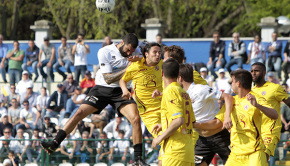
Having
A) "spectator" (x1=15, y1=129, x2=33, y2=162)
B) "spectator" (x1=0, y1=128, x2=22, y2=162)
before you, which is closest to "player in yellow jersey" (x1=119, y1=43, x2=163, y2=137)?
"spectator" (x1=15, y1=129, x2=33, y2=162)

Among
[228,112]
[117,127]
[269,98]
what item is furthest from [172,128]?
[117,127]

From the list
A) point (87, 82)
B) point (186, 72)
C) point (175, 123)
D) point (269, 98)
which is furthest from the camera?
point (87, 82)

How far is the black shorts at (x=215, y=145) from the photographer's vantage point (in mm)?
8391

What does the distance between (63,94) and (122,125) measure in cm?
274

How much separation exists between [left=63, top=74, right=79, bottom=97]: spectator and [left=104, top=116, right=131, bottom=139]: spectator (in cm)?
228

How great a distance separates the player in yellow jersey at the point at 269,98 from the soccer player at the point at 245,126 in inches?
36.7

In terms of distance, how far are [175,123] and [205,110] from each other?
150 centimetres

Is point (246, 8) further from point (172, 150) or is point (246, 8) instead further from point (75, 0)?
point (172, 150)

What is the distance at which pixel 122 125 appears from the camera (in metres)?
14.3

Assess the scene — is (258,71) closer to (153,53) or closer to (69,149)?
(153,53)

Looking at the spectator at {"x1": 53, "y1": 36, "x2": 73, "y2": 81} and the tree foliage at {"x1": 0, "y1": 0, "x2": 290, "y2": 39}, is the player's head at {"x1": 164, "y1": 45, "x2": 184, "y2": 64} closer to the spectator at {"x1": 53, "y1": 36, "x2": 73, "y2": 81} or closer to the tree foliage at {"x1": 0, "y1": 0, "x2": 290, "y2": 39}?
the spectator at {"x1": 53, "y1": 36, "x2": 73, "y2": 81}

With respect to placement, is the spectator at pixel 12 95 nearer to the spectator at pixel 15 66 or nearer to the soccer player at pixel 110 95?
the spectator at pixel 15 66

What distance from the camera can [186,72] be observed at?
7848mm

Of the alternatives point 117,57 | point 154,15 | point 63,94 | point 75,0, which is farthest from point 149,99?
point 154,15
